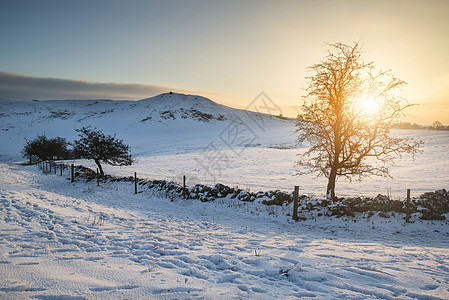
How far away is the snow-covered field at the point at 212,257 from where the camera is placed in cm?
407

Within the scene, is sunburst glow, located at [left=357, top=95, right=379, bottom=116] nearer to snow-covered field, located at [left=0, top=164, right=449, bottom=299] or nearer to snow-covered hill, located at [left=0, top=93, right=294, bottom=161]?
snow-covered field, located at [left=0, top=164, right=449, bottom=299]

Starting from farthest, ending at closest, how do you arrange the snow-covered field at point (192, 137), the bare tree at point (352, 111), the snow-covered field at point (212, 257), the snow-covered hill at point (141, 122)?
the snow-covered hill at point (141, 122), the snow-covered field at point (192, 137), the bare tree at point (352, 111), the snow-covered field at point (212, 257)

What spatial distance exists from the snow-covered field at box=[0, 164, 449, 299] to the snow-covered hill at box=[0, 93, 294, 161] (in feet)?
178

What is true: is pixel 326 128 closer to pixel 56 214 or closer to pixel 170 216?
pixel 170 216

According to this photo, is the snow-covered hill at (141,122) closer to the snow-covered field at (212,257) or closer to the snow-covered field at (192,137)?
the snow-covered field at (192,137)

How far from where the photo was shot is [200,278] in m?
4.68

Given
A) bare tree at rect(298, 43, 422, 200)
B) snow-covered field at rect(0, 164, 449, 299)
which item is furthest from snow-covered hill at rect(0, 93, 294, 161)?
snow-covered field at rect(0, 164, 449, 299)

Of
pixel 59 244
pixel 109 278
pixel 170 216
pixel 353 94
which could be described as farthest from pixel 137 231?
pixel 353 94

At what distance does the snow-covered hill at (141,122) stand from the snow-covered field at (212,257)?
178ft

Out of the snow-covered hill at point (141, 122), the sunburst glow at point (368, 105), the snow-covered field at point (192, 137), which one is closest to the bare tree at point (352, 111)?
the sunburst glow at point (368, 105)

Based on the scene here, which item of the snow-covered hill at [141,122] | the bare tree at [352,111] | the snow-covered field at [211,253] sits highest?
the snow-covered hill at [141,122]

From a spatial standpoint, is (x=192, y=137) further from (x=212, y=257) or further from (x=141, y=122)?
(x=212, y=257)

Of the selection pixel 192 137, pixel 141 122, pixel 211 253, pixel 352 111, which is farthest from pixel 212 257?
pixel 141 122

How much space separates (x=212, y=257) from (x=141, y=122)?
102 metres
